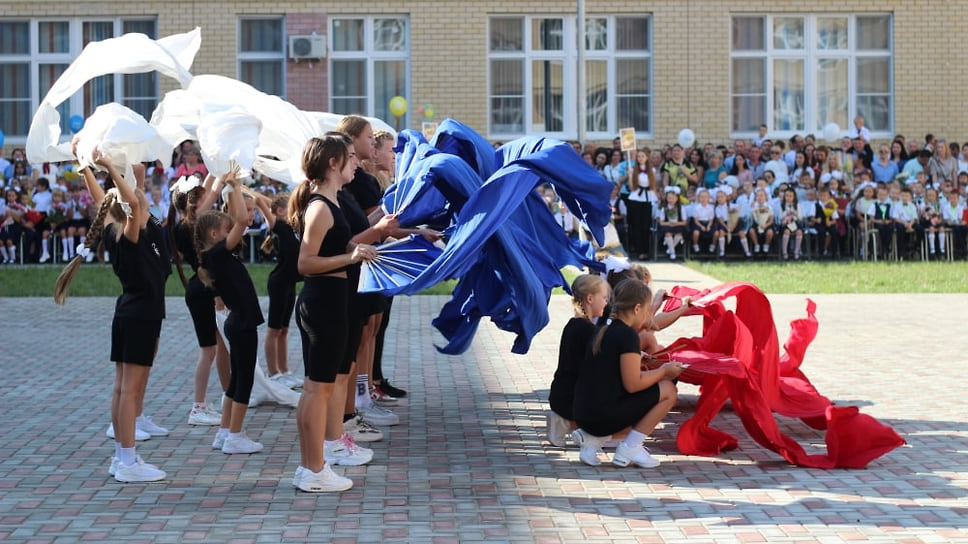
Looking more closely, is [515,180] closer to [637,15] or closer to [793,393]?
[793,393]

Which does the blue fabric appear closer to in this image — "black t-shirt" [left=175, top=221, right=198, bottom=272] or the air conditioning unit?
"black t-shirt" [left=175, top=221, right=198, bottom=272]

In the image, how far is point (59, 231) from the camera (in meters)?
23.8

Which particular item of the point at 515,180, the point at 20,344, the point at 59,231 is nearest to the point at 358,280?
the point at 515,180

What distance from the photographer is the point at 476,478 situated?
283 inches

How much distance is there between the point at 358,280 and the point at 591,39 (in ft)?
70.9

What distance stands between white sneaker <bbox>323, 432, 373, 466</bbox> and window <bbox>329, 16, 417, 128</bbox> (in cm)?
2069

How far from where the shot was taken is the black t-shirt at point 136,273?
7305 millimetres

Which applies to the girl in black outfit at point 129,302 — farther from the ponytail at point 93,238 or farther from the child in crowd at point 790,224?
the child in crowd at point 790,224

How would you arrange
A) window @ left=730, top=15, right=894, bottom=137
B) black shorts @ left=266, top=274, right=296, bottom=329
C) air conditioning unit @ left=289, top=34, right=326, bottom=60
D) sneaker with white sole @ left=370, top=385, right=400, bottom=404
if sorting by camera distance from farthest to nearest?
window @ left=730, top=15, right=894, bottom=137 → air conditioning unit @ left=289, top=34, right=326, bottom=60 → sneaker with white sole @ left=370, top=385, right=400, bottom=404 → black shorts @ left=266, top=274, right=296, bottom=329

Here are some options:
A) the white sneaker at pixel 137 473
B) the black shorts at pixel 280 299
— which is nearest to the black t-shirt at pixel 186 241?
the black shorts at pixel 280 299

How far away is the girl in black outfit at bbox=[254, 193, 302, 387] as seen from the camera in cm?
903

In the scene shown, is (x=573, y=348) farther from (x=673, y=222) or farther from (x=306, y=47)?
(x=306, y=47)

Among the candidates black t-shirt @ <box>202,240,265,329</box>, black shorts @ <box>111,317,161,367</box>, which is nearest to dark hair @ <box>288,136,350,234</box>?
black shorts @ <box>111,317,161,367</box>

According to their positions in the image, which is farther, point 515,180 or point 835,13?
point 835,13
